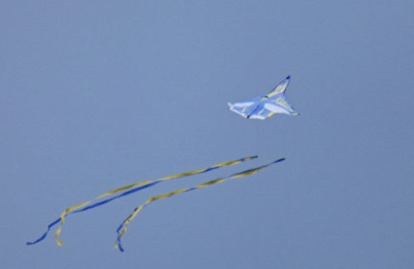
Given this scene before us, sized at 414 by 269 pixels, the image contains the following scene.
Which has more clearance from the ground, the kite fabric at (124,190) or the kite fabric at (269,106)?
the kite fabric at (269,106)

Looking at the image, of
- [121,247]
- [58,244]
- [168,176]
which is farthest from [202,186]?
[58,244]

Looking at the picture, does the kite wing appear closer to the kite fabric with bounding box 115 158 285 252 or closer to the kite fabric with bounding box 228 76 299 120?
the kite fabric with bounding box 228 76 299 120

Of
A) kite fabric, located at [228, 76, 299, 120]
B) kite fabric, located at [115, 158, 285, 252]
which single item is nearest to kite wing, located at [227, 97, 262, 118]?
kite fabric, located at [228, 76, 299, 120]

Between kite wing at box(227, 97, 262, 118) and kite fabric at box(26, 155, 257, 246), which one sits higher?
kite wing at box(227, 97, 262, 118)

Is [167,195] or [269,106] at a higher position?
[269,106]

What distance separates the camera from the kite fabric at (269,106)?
0.78 meters

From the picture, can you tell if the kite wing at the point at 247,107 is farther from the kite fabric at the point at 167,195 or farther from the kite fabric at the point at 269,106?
the kite fabric at the point at 167,195

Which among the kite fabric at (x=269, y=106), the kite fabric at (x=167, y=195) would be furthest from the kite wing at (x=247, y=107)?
the kite fabric at (x=167, y=195)

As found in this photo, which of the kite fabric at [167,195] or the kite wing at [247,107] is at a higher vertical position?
the kite wing at [247,107]

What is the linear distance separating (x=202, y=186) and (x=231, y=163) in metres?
0.07

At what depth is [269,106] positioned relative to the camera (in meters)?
0.78

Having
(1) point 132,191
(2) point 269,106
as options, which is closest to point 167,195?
(1) point 132,191

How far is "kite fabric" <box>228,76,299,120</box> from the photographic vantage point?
78 cm

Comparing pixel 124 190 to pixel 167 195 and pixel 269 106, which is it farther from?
pixel 269 106
